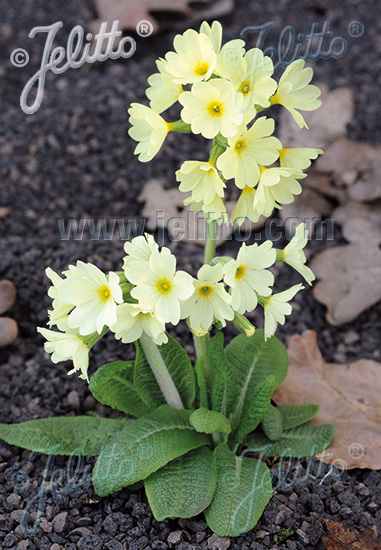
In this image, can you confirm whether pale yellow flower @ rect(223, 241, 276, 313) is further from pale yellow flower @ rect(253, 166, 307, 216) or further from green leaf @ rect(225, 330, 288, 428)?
green leaf @ rect(225, 330, 288, 428)

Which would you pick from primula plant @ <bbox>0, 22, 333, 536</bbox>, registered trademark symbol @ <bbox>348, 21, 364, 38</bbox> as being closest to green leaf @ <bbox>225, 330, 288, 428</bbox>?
A: primula plant @ <bbox>0, 22, 333, 536</bbox>

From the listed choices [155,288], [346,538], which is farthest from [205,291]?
[346,538]

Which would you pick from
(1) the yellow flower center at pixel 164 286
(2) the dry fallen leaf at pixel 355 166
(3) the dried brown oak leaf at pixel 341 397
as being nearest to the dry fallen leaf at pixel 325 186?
(2) the dry fallen leaf at pixel 355 166

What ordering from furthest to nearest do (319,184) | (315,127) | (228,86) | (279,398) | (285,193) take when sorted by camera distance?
(315,127) < (319,184) < (279,398) < (285,193) < (228,86)

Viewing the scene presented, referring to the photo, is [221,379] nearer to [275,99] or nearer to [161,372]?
[161,372]

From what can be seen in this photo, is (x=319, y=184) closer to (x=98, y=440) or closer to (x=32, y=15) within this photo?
(x=98, y=440)

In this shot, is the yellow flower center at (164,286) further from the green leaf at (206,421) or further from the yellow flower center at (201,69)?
the yellow flower center at (201,69)

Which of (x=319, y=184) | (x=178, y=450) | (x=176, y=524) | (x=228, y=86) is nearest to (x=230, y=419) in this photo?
(x=178, y=450)
